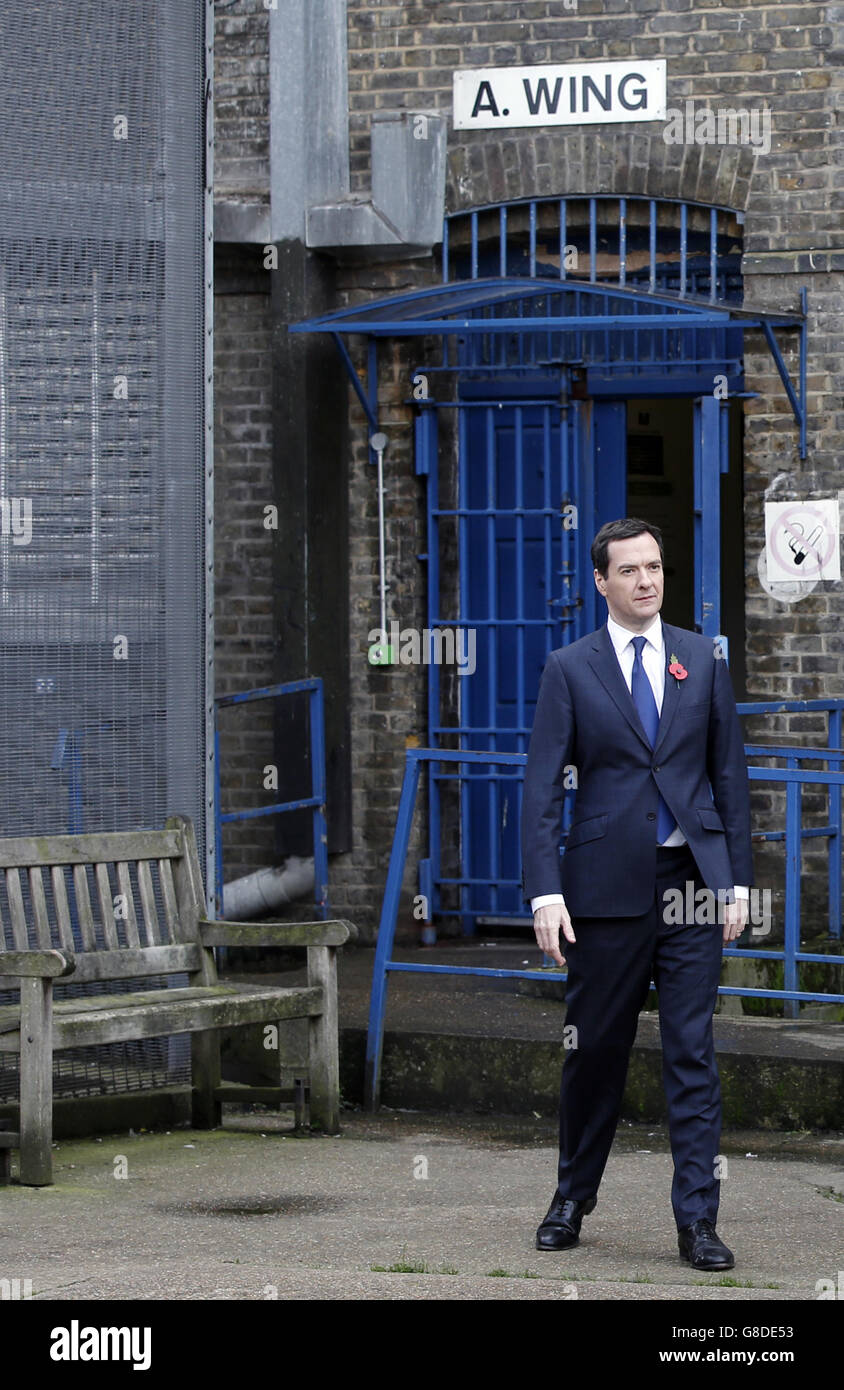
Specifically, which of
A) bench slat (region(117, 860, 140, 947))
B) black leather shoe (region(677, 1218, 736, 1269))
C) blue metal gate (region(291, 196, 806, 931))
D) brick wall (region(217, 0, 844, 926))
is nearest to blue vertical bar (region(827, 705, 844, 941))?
brick wall (region(217, 0, 844, 926))

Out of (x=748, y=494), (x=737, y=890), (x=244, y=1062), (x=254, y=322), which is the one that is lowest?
(x=244, y=1062)

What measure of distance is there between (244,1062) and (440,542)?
127 inches

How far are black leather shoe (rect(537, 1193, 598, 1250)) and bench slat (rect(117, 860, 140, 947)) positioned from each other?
2123 millimetres

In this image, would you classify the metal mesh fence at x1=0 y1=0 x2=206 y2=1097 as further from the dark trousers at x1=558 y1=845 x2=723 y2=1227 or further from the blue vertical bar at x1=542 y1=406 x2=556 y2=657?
the blue vertical bar at x1=542 y1=406 x2=556 y2=657

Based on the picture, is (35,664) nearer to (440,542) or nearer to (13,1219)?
(13,1219)

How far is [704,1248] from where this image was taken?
486 cm

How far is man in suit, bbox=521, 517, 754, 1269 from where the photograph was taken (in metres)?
5.05

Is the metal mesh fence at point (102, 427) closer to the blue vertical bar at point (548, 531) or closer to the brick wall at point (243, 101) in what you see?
the brick wall at point (243, 101)

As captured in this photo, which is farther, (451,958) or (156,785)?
(451,958)

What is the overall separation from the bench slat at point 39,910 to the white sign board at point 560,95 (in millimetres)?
4906

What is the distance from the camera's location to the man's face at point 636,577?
5.11 m
